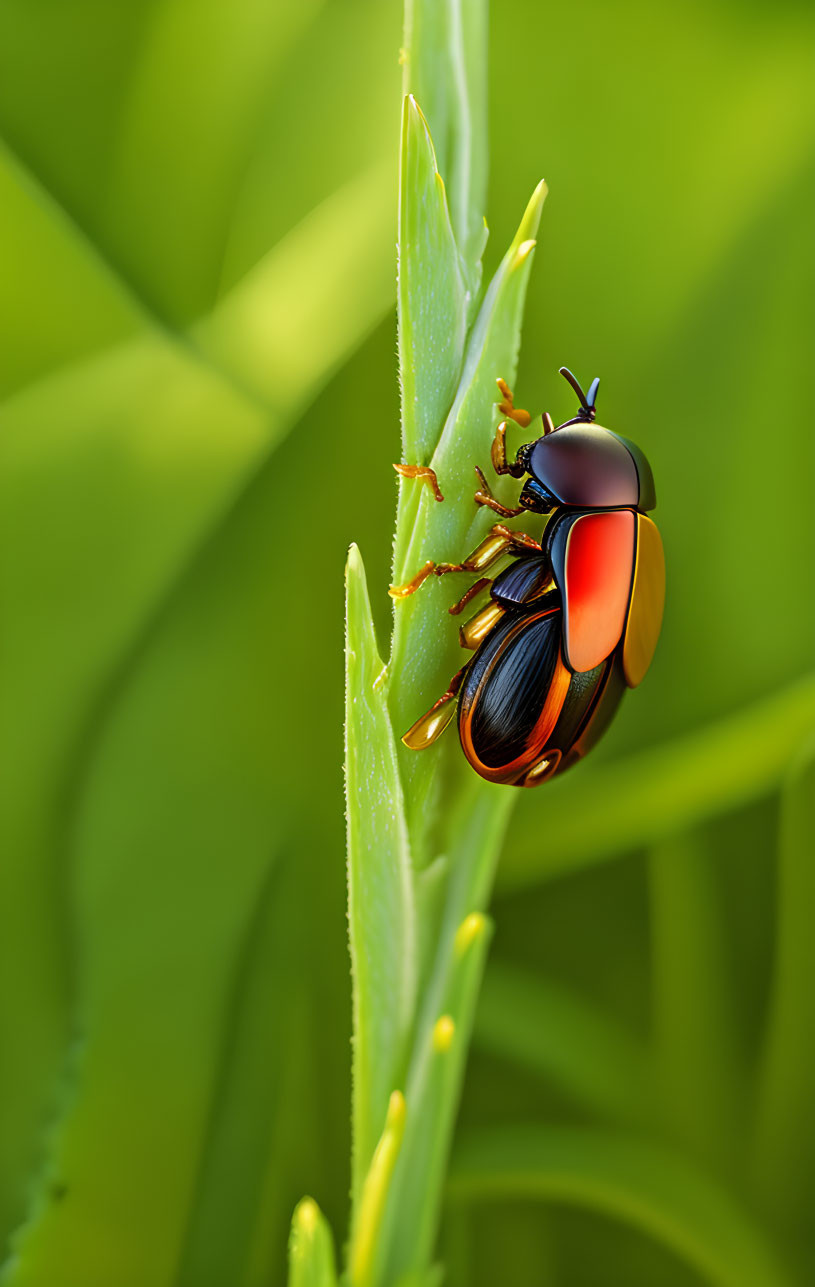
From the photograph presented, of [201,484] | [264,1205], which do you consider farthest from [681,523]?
[264,1205]

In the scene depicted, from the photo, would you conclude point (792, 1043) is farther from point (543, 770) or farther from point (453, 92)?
point (453, 92)

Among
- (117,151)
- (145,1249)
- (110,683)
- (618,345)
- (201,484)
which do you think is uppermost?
(618,345)

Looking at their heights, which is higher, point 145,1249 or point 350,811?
point 350,811

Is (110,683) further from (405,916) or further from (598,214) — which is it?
(598,214)

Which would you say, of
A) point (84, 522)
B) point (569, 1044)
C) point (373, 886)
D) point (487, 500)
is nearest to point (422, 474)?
point (487, 500)

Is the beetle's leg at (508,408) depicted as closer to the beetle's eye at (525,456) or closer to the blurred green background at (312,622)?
the beetle's eye at (525,456)

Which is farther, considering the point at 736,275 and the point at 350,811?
the point at 736,275

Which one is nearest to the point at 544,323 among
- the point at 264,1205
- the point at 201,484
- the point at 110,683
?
the point at 201,484
